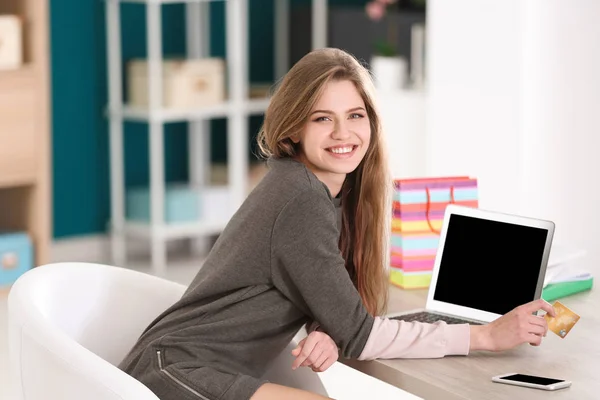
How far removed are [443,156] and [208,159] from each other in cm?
183

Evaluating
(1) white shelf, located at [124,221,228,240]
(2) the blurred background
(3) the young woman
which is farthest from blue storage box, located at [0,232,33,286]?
(3) the young woman

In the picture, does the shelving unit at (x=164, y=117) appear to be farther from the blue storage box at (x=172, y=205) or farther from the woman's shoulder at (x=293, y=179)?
the woman's shoulder at (x=293, y=179)

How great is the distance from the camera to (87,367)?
1696 millimetres

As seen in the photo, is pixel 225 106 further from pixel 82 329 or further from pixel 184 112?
pixel 82 329

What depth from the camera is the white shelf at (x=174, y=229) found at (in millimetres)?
5020

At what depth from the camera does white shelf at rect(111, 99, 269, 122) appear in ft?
16.0

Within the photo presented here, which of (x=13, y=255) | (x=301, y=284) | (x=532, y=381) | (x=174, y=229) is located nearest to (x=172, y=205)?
(x=174, y=229)

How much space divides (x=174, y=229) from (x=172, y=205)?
121mm

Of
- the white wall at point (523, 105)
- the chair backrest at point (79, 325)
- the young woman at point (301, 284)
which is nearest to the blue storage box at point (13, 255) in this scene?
the white wall at point (523, 105)

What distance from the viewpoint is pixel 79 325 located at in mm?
2041

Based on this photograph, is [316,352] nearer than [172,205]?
Yes

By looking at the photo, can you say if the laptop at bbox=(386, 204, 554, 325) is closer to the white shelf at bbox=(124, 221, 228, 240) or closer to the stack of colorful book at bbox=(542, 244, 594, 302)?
the stack of colorful book at bbox=(542, 244, 594, 302)

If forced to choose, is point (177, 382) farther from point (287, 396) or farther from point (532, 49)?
point (532, 49)

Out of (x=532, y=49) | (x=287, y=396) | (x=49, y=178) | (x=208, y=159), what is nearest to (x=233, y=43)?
(x=208, y=159)
